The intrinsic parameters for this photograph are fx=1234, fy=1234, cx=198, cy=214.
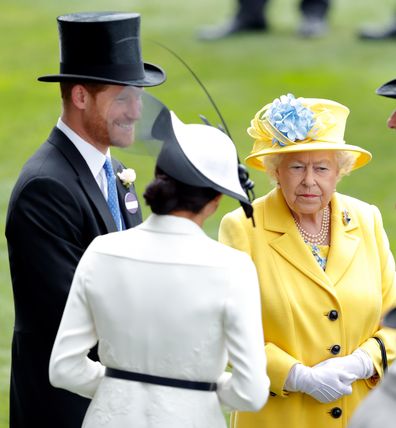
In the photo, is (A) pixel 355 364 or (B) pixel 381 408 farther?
(A) pixel 355 364

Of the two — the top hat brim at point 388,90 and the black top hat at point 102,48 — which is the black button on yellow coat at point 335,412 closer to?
the top hat brim at point 388,90

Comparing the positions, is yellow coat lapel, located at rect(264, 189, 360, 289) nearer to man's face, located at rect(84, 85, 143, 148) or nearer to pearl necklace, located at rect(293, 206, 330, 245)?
pearl necklace, located at rect(293, 206, 330, 245)

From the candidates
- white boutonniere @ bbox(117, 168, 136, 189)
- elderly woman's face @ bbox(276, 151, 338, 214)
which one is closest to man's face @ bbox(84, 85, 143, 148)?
white boutonniere @ bbox(117, 168, 136, 189)

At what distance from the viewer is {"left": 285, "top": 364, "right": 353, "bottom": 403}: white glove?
4.49m

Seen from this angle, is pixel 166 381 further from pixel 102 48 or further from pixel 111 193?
pixel 102 48

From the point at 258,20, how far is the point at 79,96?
33.8 feet

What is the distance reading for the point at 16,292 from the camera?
15.1 ft

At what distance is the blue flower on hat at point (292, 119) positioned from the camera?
180 inches

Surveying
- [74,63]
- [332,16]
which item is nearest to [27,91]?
[332,16]

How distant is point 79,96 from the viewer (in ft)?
15.4

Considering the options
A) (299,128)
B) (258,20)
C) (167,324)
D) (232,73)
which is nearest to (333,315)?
(299,128)

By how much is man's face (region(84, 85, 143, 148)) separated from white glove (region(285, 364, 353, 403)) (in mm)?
1053

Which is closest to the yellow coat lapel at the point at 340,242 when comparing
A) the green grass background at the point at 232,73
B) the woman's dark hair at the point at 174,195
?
the woman's dark hair at the point at 174,195

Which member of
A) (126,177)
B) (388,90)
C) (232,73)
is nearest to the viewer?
(388,90)
